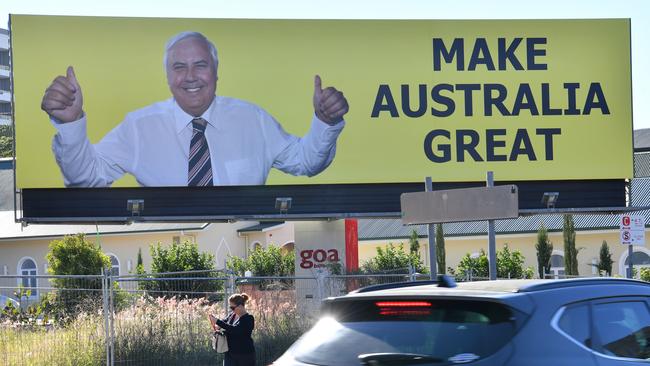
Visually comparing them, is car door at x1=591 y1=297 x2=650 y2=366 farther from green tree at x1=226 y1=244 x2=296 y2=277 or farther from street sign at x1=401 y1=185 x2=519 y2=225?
green tree at x1=226 y1=244 x2=296 y2=277

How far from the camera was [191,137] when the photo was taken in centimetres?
2180

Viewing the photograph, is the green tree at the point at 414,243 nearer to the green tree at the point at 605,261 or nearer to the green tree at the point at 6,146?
Result: the green tree at the point at 605,261

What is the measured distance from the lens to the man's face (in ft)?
71.3

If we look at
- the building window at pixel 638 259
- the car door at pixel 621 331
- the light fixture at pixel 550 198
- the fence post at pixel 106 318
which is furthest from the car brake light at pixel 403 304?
the building window at pixel 638 259

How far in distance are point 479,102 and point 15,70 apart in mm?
9816

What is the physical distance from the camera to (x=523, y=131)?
22.5 m

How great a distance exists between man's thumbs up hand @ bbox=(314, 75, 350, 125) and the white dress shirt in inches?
5.5

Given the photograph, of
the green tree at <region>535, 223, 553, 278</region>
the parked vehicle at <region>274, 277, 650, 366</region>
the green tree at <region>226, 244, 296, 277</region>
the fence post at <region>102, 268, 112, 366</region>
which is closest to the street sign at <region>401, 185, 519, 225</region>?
the parked vehicle at <region>274, 277, 650, 366</region>

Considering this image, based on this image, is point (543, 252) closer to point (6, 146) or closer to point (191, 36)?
point (191, 36)

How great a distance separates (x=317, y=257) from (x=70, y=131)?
20.4ft

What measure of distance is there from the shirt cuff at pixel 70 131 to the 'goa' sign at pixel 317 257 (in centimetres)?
567

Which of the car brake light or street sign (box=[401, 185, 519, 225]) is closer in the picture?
the car brake light

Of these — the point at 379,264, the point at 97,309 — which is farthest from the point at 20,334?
the point at 379,264

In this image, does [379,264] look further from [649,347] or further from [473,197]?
[649,347]
